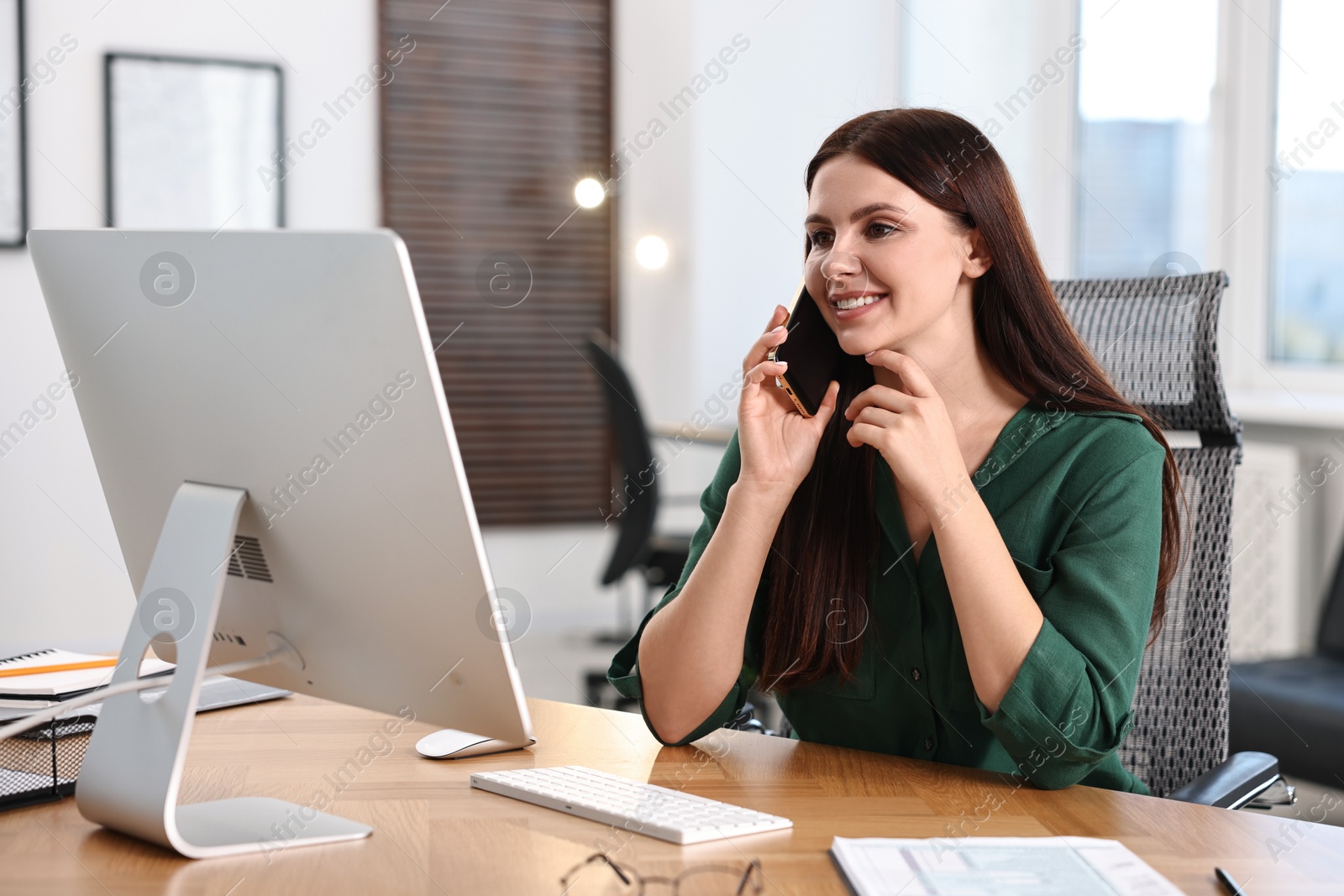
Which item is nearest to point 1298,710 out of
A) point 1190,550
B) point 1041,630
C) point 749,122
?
point 1190,550

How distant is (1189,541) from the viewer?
152 cm

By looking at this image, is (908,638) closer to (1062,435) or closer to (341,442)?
(1062,435)

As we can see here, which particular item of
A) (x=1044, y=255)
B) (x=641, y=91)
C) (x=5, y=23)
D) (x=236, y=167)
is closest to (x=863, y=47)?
(x=641, y=91)

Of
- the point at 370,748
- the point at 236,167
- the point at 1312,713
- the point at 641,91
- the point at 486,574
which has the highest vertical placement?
the point at 641,91

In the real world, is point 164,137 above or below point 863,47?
below

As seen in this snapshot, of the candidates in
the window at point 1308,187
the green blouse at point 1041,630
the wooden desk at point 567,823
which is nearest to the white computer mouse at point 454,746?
the wooden desk at point 567,823

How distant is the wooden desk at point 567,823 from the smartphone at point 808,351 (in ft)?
1.34

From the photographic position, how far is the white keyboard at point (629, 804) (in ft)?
3.24

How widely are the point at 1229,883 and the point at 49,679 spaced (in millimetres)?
1144

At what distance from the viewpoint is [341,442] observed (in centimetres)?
92

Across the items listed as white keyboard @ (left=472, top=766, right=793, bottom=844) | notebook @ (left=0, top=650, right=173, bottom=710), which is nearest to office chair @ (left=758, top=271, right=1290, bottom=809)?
white keyboard @ (left=472, top=766, right=793, bottom=844)

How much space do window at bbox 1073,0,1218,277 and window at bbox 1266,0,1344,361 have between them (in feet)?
0.69

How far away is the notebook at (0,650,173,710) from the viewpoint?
128cm

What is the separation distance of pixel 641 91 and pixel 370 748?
4.07 meters
